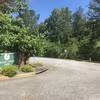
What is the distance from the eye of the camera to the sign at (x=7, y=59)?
29.7 meters

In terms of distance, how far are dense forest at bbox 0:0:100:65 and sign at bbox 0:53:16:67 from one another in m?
1.00

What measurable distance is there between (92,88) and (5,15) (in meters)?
14.0

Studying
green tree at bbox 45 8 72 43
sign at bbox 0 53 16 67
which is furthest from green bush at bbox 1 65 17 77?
A: green tree at bbox 45 8 72 43

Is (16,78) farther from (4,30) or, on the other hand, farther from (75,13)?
(75,13)

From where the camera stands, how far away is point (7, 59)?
101 ft

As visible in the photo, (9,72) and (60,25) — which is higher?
(60,25)

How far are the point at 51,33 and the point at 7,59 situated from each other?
72.3 metres

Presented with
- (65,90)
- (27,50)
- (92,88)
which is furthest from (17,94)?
(27,50)

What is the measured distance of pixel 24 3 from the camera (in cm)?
3388

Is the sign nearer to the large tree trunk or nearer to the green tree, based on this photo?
the large tree trunk

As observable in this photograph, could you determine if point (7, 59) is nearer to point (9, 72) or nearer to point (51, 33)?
point (9, 72)

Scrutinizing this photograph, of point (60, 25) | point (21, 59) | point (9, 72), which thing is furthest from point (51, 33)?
point (9, 72)

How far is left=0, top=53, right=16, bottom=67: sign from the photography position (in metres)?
29.7

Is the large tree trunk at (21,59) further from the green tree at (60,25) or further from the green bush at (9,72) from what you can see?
the green tree at (60,25)
